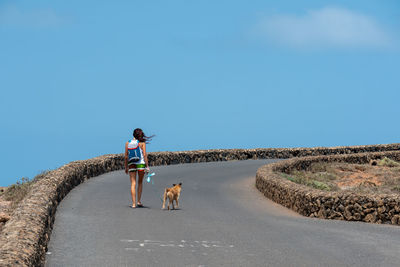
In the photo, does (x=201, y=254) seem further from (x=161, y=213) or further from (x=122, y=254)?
(x=161, y=213)

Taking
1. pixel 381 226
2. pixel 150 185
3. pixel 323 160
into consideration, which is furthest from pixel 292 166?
pixel 381 226

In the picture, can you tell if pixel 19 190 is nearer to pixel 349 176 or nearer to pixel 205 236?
pixel 205 236

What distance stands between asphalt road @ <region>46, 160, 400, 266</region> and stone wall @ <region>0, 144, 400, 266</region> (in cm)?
48

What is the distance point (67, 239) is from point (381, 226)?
800cm

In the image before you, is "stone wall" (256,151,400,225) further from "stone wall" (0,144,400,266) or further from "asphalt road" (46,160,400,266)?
"stone wall" (0,144,400,266)

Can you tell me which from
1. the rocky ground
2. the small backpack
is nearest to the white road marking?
the rocky ground

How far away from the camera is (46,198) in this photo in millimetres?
14148

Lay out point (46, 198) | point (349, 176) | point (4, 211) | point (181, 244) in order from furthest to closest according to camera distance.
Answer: point (349, 176) → point (4, 211) → point (46, 198) → point (181, 244)

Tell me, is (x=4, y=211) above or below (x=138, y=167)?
below

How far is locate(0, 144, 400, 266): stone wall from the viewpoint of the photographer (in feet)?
27.8

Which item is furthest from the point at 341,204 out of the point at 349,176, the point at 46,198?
the point at 349,176

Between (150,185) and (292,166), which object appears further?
(292,166)

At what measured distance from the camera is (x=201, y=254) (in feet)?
34.2

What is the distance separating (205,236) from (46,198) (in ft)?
14.0
